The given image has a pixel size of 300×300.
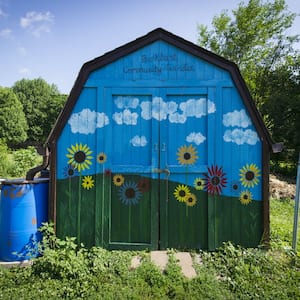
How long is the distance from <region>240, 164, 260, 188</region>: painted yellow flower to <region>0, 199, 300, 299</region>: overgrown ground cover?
90 centimetres

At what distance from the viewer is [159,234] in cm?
361

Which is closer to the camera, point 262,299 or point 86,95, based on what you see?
point 262,299

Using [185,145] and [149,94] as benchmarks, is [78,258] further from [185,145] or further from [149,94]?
[149,94]

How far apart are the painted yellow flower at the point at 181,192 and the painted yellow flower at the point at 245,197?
2.48 ft

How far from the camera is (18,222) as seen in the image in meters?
3.35

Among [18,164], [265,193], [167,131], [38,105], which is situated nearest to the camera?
[265,193]

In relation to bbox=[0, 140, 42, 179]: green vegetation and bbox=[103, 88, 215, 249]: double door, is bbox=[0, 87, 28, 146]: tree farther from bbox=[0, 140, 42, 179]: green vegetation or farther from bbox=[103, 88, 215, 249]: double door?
bbox=[103, 88, 215, 249]: double door

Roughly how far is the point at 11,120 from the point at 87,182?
35027mm

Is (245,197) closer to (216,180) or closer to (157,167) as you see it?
(216,180)

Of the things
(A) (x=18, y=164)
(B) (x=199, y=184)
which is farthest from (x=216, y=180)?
(A) (x=18, y=164)

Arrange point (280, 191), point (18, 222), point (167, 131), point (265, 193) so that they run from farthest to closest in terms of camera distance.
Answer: point (280, 191)
point (167, 131)
point (265, 193)
point (18, 222)

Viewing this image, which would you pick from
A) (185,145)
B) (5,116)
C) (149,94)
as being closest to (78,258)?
(185,145)

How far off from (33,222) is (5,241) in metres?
0.41

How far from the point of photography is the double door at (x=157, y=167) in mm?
3592
